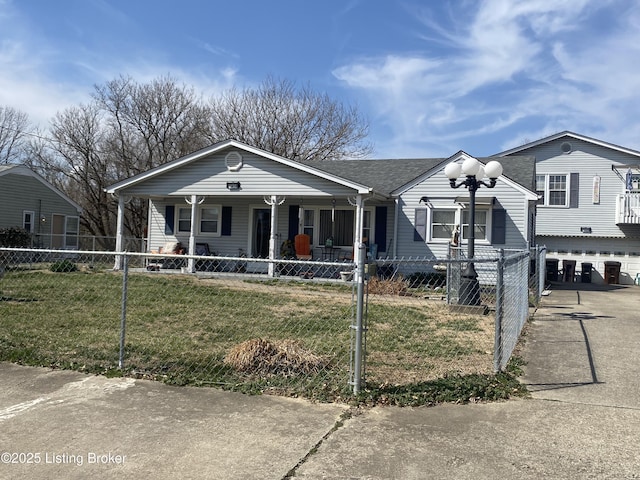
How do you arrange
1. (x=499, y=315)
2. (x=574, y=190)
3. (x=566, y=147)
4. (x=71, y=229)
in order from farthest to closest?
1. (x=71, y=229)
2. (x=566, y=147)
3. (x=574, y=190)
4. (x=499, y=315)

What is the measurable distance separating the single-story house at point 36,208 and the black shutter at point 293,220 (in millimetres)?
11484

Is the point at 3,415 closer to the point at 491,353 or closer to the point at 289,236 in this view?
the point at 491,353

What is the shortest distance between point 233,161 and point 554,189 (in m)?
12.7

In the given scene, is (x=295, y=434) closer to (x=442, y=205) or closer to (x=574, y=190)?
(x=442, y=205)

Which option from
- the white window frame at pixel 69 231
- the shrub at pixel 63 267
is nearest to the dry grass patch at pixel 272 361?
the shrub at pixel 63 267

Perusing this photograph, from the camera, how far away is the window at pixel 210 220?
18.7 meters

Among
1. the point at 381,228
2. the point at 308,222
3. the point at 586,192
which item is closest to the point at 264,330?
the point at 381,228

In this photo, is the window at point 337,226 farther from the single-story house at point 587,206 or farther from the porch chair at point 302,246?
the single-story house at point 587,206

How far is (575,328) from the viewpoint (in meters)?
8.48

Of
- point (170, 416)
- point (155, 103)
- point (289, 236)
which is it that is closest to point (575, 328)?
point (170, 416)

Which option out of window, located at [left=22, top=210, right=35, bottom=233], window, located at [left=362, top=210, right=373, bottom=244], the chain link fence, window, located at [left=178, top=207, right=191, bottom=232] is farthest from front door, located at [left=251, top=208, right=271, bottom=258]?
window, located at [left=22, top=210, right=35, bottom=233]

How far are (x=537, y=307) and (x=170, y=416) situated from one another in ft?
29.9

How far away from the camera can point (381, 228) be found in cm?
1709

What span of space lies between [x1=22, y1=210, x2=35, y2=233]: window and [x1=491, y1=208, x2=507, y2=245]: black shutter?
72.0 ft
